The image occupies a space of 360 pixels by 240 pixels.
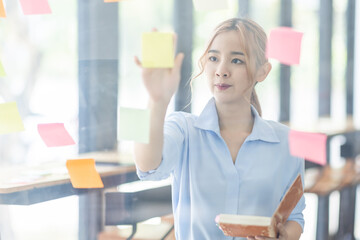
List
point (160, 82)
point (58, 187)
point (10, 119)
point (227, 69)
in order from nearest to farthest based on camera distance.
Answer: point (160, 82), point (227, 69), point (10, 119), point (58, 187)

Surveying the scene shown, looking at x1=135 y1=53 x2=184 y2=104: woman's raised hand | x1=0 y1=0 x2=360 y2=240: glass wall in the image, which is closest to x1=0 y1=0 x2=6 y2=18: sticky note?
x1=0 y1=0 x2=360 y2=240: glass wall

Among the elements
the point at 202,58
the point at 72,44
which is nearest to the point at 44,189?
the point at 72,44

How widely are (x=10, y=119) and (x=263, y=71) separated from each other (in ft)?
2.04

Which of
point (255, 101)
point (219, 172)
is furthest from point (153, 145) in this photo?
point (255, 101)

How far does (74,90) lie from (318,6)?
2.79 feet

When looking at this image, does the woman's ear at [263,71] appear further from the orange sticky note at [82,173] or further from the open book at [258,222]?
the orange sticky note at [82,173]

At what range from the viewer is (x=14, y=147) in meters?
1.35

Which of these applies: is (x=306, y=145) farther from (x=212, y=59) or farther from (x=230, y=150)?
(x=212, y=59)

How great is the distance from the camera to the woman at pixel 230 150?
3.39 ft

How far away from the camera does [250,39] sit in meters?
1.03

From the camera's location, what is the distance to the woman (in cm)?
103

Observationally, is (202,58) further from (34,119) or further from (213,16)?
(34,119)

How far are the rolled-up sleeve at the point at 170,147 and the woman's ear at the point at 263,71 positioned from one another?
19 cm

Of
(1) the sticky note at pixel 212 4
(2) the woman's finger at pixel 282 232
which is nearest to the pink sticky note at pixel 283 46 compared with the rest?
(1) the sticky note at pixel 212 4
